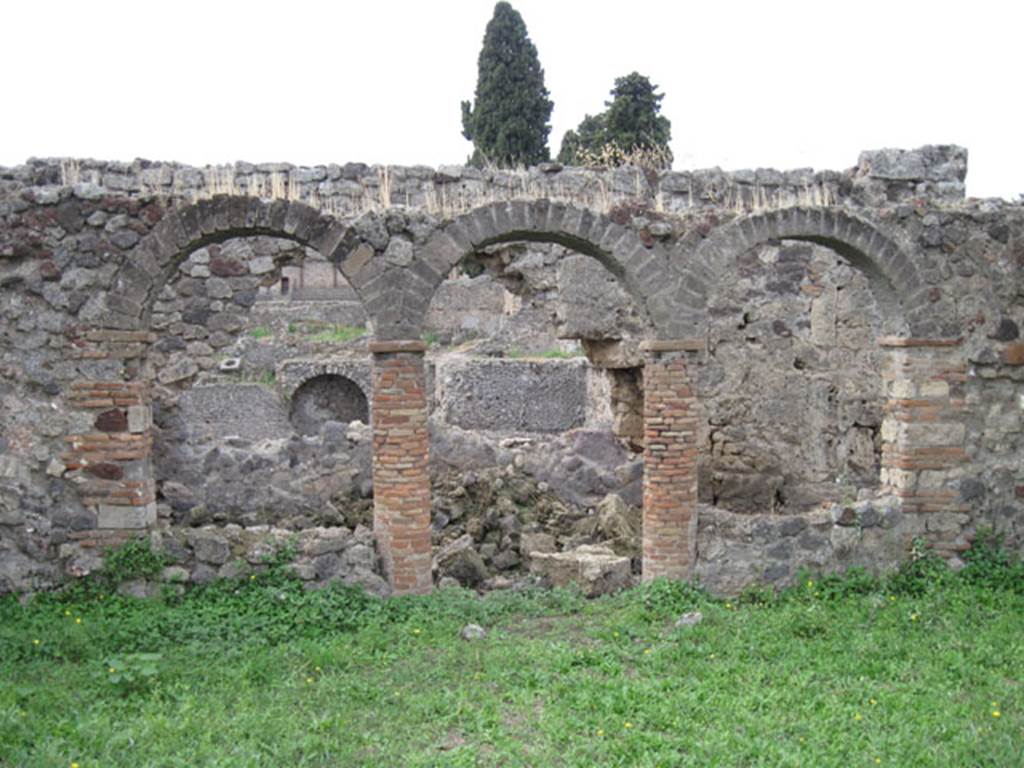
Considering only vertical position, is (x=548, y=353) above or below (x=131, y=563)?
above

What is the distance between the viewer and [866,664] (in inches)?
268

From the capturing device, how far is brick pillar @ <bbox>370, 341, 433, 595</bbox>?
328 inches

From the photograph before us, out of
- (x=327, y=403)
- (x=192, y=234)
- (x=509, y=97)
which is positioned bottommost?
(x=327, y=403)

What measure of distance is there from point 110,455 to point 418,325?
10.1 feet

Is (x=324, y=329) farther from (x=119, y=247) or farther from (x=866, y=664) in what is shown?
(x=866, y=664)

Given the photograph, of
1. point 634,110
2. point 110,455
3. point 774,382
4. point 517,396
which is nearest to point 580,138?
point 634,110

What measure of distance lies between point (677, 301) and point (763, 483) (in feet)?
16.9

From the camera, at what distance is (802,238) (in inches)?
360

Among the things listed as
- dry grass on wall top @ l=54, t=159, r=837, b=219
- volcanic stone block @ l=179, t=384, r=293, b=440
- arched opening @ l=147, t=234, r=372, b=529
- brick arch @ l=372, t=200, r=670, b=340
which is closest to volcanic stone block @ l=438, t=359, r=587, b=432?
volcanic stone block @ l=179, t=384, r=293, b=440

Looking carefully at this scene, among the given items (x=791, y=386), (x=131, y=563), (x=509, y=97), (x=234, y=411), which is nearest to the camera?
(x=131, y=563)

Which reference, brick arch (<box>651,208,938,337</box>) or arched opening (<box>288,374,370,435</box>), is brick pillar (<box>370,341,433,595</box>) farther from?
arched opening (<box>288,374,370,435</box>)

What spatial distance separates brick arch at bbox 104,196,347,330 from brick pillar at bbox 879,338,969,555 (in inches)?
238

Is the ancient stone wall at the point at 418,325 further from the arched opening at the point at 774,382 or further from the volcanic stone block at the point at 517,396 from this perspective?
the volcanic stone block at the point at 517,396

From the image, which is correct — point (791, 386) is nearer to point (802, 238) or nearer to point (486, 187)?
point (802, 238)
